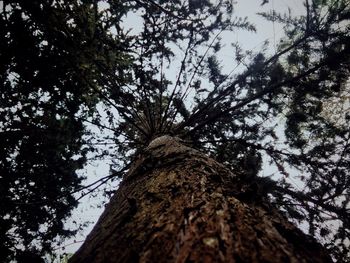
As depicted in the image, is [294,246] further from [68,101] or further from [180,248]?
[68,101]

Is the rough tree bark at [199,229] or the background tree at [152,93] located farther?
the background tree at [152,93]

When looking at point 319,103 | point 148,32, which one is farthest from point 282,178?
point 148,32

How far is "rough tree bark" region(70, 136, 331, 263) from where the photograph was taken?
1.06 m

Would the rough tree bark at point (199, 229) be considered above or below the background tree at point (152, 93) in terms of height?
below

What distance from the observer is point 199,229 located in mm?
1218

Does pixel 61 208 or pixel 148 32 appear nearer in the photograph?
pixel 148 32

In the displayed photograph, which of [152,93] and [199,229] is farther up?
[152,93]

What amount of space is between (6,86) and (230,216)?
5.45m

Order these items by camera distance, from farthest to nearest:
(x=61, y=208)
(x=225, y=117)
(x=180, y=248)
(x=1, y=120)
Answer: (x=225, y=117), (x=61, y=208), (x=1, y=120), (x=180, y=248)

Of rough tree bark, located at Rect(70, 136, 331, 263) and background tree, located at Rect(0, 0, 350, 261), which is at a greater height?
background tree, located at Rect(0, 0, 350, 261)

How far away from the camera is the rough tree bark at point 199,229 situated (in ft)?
3.48

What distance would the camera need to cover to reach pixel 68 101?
5777 millimetres

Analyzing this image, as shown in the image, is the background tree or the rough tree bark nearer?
the rough tree bark

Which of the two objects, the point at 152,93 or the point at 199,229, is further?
the point at 152,93
